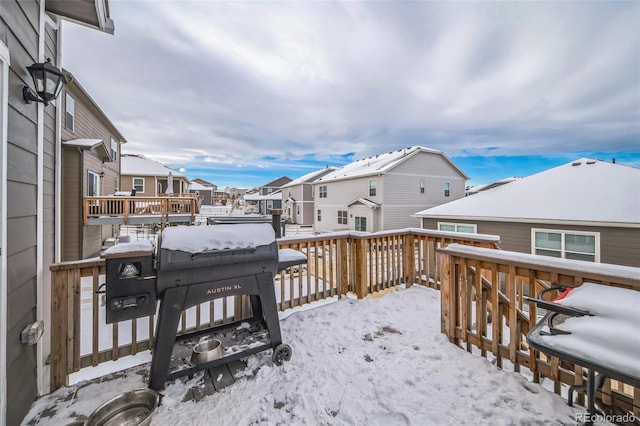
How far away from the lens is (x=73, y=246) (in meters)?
8.27

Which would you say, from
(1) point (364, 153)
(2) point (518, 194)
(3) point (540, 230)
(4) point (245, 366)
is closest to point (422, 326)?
(4) point (245, 366)

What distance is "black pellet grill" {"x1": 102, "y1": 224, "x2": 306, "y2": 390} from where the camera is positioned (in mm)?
1874

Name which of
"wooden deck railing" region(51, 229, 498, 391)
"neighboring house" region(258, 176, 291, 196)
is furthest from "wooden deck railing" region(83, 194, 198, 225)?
"neighboring house" region(258, 176, 291, 196)

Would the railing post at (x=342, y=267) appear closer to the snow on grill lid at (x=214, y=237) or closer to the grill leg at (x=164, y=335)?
the snow on grill lid at (x=214, y=237)

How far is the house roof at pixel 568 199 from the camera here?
281 inches

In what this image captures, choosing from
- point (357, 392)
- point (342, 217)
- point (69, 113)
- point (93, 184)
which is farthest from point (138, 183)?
point (357, 392)

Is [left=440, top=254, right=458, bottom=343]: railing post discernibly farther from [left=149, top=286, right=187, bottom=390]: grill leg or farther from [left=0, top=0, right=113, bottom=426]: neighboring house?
[left=0, top=0, right=113, bottom=426]: neighboring house

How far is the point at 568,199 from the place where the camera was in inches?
325

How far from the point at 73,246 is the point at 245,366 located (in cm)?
942

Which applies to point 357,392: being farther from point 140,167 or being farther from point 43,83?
point 140,167

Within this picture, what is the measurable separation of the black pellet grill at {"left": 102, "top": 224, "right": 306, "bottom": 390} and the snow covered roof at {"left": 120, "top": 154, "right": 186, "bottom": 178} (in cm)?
2054

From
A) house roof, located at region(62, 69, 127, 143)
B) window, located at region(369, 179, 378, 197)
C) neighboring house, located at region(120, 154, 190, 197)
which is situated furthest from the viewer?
neighboring house, located at region(120, 154, 190, 197)

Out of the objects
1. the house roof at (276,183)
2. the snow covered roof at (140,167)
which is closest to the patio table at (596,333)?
the snow covered roof at (140,167)

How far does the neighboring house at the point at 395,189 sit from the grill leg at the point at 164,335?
13930mm
